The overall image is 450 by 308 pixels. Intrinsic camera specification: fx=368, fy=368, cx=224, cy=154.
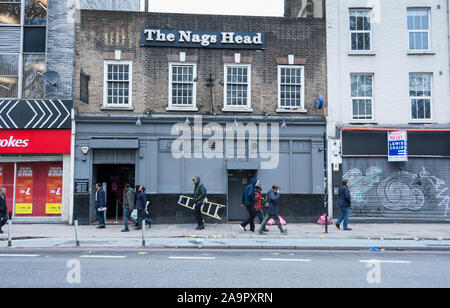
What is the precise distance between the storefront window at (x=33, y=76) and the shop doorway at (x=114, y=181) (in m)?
4.28

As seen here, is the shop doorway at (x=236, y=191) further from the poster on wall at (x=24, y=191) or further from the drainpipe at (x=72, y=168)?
the poster on wall at (x=24, y=191)

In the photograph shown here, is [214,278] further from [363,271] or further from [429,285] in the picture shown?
[429,285]

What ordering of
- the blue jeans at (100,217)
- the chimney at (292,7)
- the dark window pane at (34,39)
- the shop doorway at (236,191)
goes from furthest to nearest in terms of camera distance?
the chimney at (292,7) < the shop doorway at (236,191) < the dark window pane at (34,39) < the blue jeans at (100,217)

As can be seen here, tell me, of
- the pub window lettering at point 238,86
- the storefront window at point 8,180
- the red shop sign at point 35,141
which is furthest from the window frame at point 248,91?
the storefront window at point 8,180

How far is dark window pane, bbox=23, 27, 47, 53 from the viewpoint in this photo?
16.3 m

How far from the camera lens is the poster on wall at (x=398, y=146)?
53.6 feet

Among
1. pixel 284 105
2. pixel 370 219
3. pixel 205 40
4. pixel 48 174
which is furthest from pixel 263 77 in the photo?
pixel 48 174

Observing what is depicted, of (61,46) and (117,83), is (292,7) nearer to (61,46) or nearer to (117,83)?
(117,83)

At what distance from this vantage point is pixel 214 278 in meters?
6.91

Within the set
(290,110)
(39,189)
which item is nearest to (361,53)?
(290,110)

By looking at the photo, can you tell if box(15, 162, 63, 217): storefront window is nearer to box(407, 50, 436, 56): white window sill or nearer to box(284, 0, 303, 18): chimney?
box(284, 0, 303, 18): chimney

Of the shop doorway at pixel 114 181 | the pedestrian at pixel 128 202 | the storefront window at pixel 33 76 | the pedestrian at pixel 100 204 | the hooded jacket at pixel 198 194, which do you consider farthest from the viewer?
the shop doorway at pixel 114 181

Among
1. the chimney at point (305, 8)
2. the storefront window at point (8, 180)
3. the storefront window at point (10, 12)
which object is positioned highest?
the chimney at point (305, 8)

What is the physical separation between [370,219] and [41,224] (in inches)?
565
